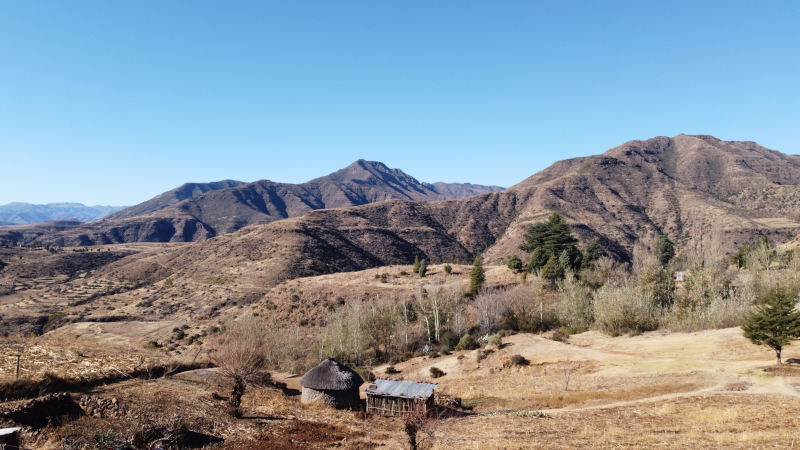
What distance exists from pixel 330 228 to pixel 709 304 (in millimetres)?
102556

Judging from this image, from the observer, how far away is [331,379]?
93.2ft

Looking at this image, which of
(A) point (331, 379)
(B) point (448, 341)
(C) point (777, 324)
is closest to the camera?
(A) point (331, 379)

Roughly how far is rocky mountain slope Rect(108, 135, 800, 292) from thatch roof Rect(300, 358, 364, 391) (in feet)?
206

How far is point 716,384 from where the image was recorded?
91.8 feet

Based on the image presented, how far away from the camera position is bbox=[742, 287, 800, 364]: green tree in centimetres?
2870

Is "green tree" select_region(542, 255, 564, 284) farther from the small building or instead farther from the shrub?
the small building

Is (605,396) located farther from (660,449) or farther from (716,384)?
(660,449)

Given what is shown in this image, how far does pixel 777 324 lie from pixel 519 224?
119913 millimetres

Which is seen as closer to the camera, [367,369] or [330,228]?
[367,369]

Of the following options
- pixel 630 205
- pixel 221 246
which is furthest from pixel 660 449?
pixel 630 205

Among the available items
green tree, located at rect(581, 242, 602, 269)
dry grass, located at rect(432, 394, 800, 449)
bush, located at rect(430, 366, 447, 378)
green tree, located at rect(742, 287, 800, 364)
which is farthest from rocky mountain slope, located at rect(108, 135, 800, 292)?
dry grass, located at rect(432, 394, 800, 449)

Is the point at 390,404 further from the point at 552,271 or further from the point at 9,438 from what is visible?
the point at 552,271

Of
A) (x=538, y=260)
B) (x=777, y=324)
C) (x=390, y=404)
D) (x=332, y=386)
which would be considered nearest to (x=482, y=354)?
(x=390, y=404)

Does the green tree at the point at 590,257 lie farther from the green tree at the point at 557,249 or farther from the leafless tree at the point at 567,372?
the leafless tree at the point at 567,372
